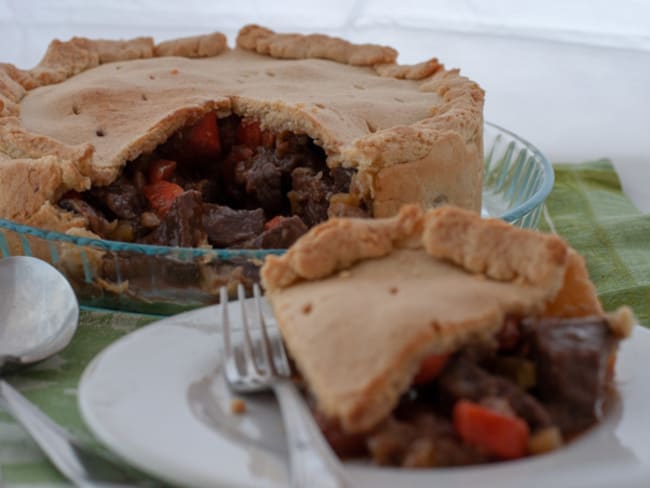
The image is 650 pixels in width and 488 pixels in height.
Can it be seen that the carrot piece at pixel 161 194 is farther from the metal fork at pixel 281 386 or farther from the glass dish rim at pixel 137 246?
the metal fork at pixel 281 386

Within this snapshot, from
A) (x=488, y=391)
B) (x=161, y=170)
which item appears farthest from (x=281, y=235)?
(x=488, y=391)

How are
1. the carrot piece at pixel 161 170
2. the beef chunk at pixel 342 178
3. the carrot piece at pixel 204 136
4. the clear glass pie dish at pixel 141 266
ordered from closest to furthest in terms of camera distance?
the clear glass pie dish at pixel 141 266 → the beef chunk at pixel 342 178 → the carrot piece at pixel 161 170 → the carrot piece at pixel 204 136

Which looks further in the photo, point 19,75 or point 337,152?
point 19,75

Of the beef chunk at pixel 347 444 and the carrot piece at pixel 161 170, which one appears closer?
the beef chunk at pixel 347 444

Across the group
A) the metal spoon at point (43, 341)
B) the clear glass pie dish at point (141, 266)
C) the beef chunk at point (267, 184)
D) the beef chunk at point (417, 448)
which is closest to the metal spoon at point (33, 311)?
the metal spoon at point (43, 341)

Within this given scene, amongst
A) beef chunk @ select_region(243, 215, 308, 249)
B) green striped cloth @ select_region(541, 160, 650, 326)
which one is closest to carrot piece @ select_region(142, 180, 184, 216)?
beef chunk @ select_region(243, 215, 308, 249)

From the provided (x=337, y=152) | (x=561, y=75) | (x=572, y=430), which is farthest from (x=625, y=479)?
(x=561, y=75)

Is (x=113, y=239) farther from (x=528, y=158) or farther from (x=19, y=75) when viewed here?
(x=528, y=158)
